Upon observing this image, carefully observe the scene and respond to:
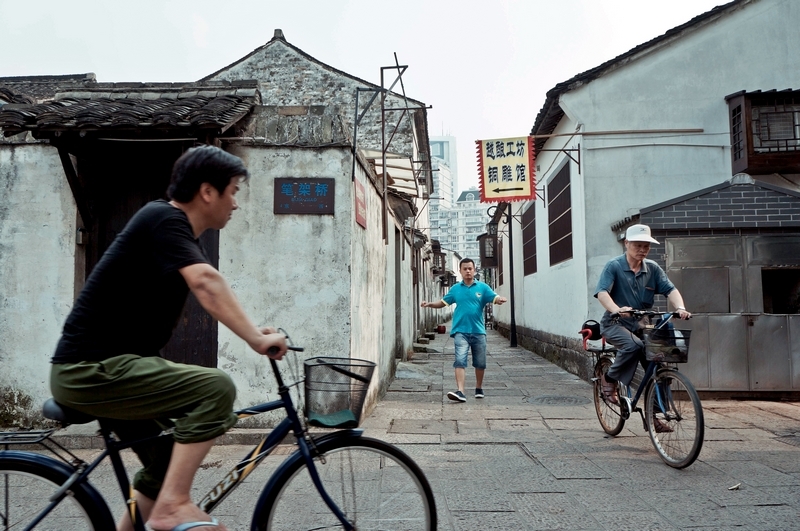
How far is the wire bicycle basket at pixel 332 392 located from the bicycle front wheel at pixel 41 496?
845mm

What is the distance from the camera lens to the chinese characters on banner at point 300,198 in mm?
6473

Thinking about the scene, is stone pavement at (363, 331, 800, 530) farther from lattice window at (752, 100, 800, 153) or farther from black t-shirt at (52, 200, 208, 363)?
lattice window at (752, 100, 800, 153)

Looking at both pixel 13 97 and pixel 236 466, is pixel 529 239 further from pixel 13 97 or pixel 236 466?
pixel 236 466

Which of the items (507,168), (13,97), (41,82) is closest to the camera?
(13,97)

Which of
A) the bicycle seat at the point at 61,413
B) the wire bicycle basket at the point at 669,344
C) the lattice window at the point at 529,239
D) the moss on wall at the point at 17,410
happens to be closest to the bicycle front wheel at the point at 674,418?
the wire bicycle basket at the point at 669,344

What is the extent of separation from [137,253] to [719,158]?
1018 cm

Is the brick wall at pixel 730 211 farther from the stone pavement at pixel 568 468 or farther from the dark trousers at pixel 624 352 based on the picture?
the dark trousers at pixel 624 352

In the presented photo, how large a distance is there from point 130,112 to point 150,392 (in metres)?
4.34

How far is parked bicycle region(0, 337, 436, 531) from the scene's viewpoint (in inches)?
94.7

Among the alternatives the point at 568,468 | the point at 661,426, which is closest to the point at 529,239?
the point at 661,426

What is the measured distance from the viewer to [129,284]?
2.34m

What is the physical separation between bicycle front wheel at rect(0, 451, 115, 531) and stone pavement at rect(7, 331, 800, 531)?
1504 mm

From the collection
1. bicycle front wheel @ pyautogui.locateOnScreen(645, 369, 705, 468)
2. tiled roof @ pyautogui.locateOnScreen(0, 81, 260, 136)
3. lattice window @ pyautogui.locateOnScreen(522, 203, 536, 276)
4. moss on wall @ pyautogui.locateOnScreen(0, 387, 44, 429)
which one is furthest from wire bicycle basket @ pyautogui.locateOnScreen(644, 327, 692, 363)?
lattice window @ pyautogui.locateOnScreen(522, 203, 536, 276)

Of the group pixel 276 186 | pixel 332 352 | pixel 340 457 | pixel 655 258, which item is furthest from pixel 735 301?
pixel 340 457
